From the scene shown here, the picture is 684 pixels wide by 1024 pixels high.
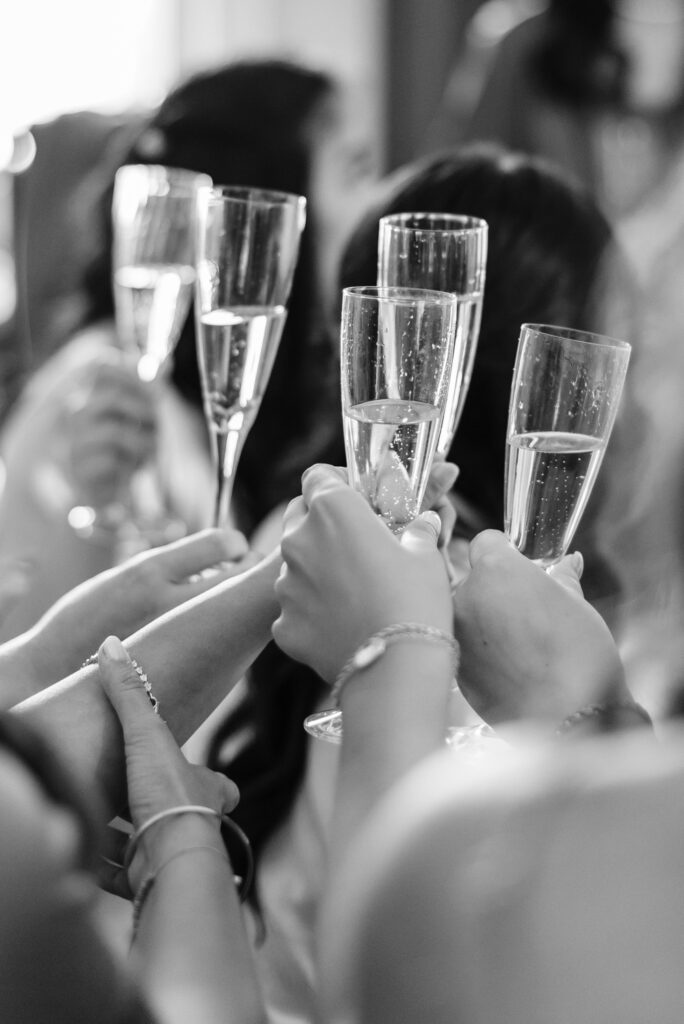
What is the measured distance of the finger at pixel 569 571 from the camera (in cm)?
77

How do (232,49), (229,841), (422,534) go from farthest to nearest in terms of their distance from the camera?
1. (232,49)
2. (229,841)
3. (422,534)

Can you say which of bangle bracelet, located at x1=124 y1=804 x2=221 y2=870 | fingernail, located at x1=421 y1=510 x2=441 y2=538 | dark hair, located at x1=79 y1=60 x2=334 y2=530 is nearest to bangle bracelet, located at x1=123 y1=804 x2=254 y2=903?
bangle bracelet, located at x1=124 y1=804 x2=221 y2=870

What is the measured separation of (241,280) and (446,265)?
0.16 meters

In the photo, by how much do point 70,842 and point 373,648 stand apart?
22 cm

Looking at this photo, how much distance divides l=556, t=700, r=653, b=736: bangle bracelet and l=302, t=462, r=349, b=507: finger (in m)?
0.18

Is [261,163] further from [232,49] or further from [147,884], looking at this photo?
[232,49]

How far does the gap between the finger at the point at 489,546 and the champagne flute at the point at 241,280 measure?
0.29 m

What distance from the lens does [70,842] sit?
460 millimetres

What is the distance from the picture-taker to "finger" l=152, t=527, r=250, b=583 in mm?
896

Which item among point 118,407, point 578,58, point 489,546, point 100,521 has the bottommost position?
point 100,521

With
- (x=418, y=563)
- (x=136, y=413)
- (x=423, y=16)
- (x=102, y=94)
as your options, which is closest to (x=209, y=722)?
(x=136, y=413)

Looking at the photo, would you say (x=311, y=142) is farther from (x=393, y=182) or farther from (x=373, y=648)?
(x=373, y=648)

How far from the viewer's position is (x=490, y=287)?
121 cm

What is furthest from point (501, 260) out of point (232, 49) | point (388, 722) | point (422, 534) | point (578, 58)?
point (232, 49)
